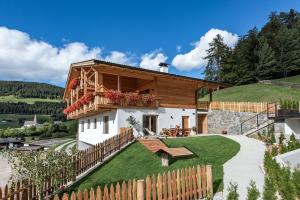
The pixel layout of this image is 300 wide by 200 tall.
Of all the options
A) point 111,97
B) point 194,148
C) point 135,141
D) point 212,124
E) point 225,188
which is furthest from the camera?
point 212,124

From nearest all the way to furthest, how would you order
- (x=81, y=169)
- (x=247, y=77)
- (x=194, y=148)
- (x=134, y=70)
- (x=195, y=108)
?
(x=81, y=169) < (x=194, y=148) < (x=134, y=70) < (x=195, y=108) < (x=247, y=77)

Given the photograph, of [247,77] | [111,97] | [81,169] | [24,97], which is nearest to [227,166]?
[81,169]

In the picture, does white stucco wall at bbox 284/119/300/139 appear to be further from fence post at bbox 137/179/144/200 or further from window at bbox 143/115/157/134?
fence post at bbox 137/179/144/200

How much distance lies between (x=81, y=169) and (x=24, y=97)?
154 m

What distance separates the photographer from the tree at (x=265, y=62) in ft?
215

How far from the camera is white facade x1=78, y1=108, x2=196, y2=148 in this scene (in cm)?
2283

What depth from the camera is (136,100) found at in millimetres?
23500

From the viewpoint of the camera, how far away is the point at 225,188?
1018cm

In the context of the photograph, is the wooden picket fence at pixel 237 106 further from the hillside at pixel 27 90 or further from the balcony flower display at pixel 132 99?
the hillside at pixel 27 90

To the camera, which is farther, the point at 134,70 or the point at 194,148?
the point at 134,70

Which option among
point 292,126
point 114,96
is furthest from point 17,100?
point 292,126

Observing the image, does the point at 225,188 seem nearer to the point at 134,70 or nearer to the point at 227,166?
the point at 227,166

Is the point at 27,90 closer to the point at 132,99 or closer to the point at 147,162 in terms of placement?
the point at 132,99

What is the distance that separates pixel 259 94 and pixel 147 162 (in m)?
43.1
